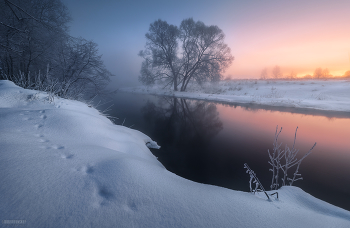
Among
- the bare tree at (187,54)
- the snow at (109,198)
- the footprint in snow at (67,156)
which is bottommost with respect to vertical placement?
the snow at (109,198)

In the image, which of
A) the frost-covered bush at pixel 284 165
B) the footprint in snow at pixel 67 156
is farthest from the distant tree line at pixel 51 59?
the frost-covered bush at pixel 284 165

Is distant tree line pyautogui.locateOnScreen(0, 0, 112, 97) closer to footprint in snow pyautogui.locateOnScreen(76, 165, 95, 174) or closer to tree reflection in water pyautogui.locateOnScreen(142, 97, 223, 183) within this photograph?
tree reflection in water pyautogui.locateOnScreen(142, 97, 223, 183)

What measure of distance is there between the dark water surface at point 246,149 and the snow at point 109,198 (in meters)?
1.21

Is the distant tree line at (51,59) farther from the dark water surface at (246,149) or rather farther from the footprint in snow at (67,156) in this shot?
the footprint in snow at (67,156)

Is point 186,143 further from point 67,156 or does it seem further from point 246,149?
point 67,156

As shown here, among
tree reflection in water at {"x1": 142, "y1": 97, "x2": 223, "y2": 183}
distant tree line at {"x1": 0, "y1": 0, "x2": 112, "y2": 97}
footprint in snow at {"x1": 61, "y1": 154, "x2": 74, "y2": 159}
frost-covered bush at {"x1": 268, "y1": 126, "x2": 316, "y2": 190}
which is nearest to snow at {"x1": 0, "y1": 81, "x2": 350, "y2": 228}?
footprint in snow at {"x1": 61, "y1": 154, "x2": 74, "y2": 159}

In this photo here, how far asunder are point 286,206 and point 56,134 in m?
3.34

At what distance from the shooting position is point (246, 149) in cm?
397

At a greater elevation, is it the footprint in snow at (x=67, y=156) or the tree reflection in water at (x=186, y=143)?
the footprint in snow at (x=67, y=156)

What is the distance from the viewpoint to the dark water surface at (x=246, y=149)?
2.71 meters

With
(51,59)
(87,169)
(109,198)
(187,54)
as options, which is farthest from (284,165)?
(187,54)

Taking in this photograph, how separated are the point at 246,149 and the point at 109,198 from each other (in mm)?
3982

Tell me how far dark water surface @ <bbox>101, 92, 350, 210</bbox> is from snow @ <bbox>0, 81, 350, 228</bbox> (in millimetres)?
1210

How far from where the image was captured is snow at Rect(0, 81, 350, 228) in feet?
3.09
